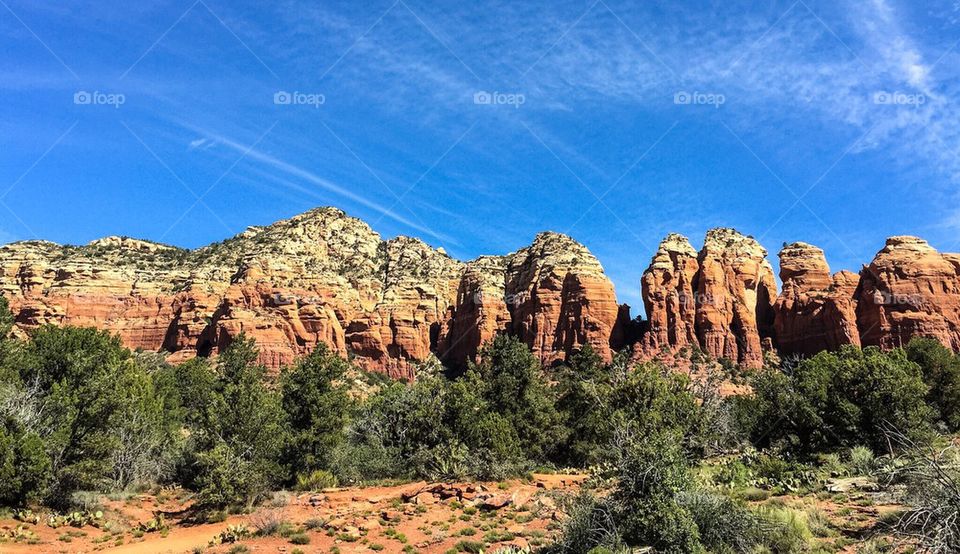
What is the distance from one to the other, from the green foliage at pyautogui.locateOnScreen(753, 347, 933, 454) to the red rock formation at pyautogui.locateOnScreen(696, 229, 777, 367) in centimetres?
5507

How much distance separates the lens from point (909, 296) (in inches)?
2982

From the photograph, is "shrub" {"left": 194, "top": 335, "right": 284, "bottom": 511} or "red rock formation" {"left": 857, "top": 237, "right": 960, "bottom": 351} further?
"red rock formation" {"left": 857, "top": 237, "right": 960, "bottom": 351}

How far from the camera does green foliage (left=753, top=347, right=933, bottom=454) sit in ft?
79.7

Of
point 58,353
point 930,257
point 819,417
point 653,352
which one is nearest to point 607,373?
point 819,417

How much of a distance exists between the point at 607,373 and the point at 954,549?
3412 cm

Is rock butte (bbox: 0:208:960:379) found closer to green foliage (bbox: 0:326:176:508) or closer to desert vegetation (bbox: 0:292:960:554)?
desert vegetation (bbox: 0:292:960:554)

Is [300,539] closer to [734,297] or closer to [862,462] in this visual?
[862,462]

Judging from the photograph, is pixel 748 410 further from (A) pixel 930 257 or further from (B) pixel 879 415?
(A) pixel 930 257

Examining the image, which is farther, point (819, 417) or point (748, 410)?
point (748, 410)

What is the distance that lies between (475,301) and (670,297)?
32.0 meters

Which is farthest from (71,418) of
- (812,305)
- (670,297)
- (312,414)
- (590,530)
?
(812,305)

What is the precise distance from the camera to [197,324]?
84.3 meters

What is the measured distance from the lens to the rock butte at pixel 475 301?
79125mm

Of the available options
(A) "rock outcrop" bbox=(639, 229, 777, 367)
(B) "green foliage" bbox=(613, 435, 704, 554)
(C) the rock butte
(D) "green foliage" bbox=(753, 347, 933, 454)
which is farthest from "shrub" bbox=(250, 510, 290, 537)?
(A) "rock outcrop" bbox=(639, 229, 777, 367)
